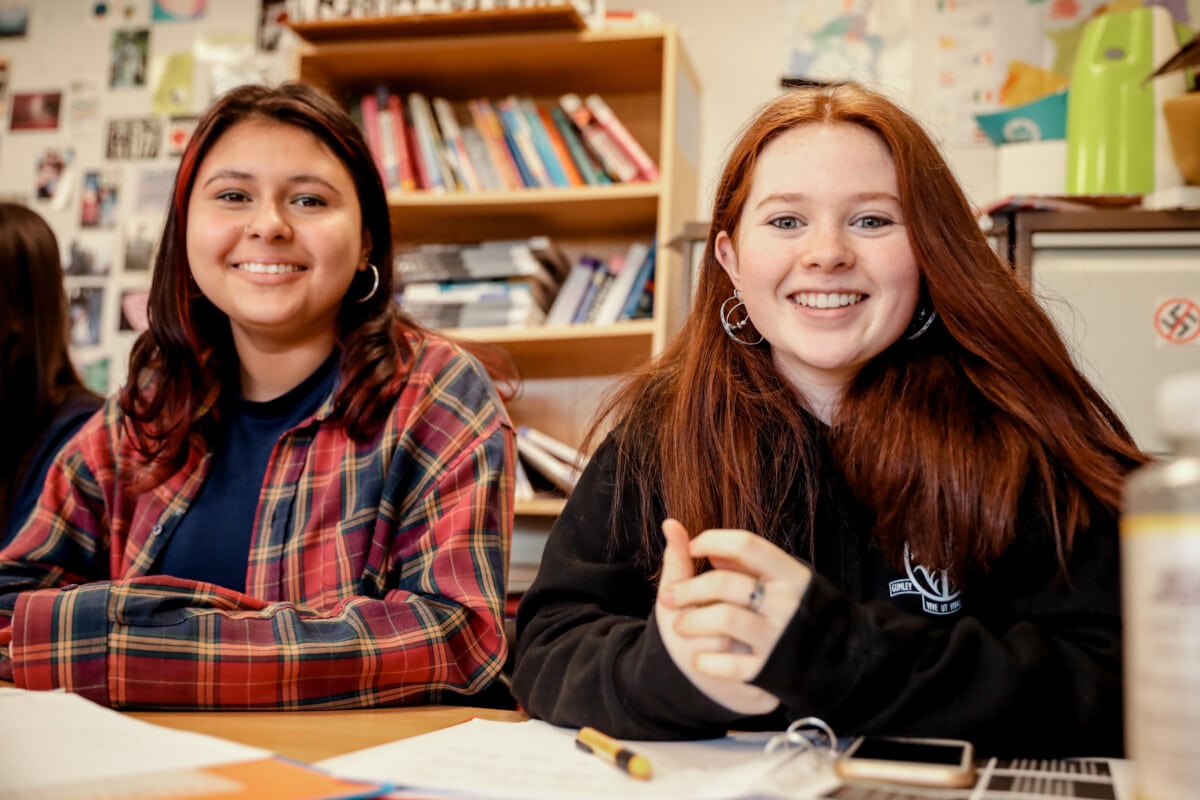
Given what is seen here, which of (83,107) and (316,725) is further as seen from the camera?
(83,107)

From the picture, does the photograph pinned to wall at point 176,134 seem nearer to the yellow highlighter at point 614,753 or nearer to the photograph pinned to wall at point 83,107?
the photograph pinned to wall at point 83,107

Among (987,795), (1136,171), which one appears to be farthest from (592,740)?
(1136,171)

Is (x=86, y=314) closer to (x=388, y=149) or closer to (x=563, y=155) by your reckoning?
(x=388, y=149)

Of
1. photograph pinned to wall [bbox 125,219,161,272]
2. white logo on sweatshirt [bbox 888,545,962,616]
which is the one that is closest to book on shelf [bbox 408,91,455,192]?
photograph pinned to wall [bbox 125,219,161,272]

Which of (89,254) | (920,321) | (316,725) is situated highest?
(89,254)

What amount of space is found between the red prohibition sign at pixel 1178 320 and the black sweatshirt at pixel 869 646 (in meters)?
1.15

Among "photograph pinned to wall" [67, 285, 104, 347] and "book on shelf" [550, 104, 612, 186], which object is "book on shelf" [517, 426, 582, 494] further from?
"photograph pinned to wall" [67, 285, 104, 347]

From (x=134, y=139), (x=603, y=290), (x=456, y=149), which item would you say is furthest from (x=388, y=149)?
(x=134, y=139)

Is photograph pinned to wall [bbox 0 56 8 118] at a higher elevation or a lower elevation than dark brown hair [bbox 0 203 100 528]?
higher

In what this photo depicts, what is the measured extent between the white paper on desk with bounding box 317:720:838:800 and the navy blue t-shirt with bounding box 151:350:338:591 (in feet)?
2.07

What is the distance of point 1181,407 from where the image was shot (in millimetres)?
464

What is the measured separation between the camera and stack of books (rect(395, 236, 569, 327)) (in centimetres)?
265

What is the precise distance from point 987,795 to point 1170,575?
9.2 inches

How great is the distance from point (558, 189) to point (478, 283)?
0.30 meters
